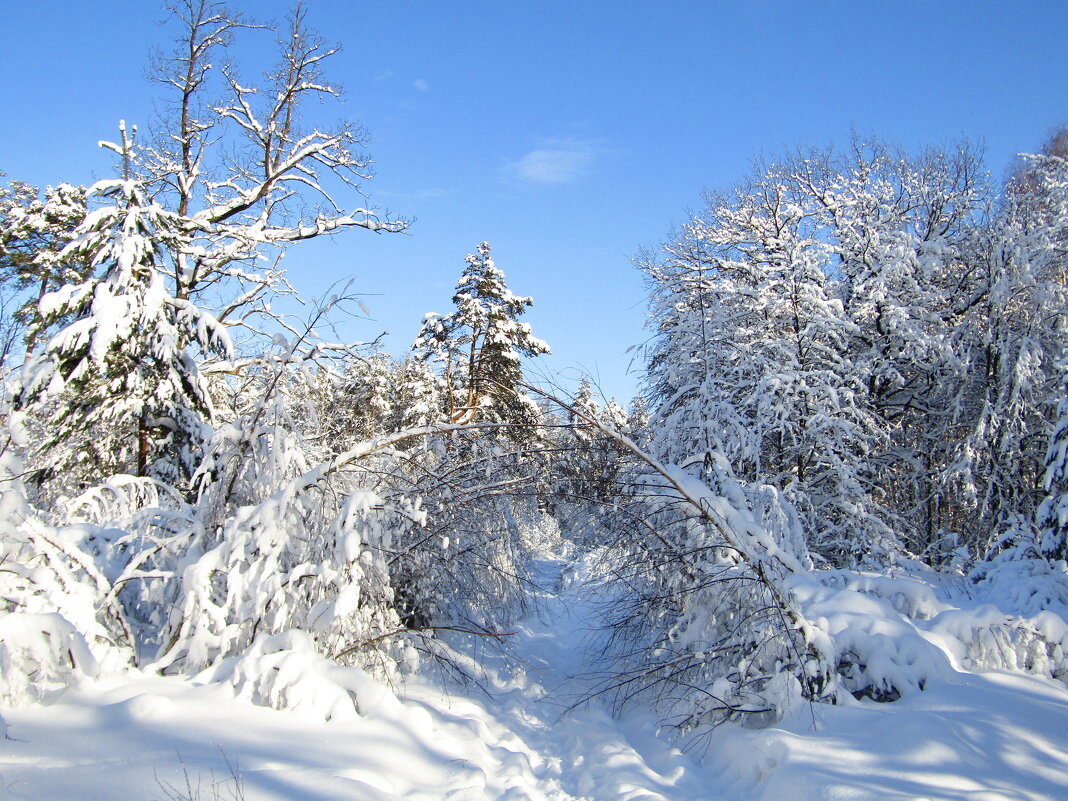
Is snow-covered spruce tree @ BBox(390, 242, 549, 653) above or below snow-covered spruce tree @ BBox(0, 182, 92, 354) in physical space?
below

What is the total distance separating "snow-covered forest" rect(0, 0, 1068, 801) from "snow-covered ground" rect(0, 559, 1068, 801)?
32 mm

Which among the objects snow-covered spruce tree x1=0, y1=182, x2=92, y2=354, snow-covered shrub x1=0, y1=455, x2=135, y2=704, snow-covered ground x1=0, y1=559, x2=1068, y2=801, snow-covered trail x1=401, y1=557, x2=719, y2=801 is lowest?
snow-covered trail x1=401, y1=557, x2=719, y2=801

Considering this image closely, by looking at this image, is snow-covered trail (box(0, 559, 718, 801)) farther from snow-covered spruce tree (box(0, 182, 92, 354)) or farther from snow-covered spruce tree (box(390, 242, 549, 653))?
snow-covered spruce tree (box(0, 182, 92, 354))

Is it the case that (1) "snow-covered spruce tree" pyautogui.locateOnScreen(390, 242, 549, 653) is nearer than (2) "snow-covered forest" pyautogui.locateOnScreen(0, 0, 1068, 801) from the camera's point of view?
No

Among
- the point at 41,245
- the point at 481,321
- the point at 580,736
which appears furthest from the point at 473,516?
the point at 481,321

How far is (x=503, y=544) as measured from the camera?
8492 mm

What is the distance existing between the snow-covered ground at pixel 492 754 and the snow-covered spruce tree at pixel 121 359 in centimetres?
463

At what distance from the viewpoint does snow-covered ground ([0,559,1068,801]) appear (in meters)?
3.54

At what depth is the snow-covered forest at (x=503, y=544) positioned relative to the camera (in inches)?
176

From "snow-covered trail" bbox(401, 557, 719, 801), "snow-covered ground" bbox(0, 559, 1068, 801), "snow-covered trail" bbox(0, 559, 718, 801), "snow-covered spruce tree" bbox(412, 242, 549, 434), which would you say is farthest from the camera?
"snow-covered spruce tree" bbox(412, 242, 549, 434)

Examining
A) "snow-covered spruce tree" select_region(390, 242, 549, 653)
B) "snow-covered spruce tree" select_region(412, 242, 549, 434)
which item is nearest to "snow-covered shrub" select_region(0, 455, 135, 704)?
"snow-covered spruce tree" select_region(390, 242, 549, 653)

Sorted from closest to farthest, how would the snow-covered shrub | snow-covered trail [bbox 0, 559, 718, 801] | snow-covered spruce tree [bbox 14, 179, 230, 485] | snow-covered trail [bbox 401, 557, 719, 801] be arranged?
snow-covered trail [bbox 0, 559, 718, 801] → the snow-covered shrub → snow-covered trail [bbox 401, 557, 719, 801] → snow-covered spruce tree [bbox 14, 179, 230, 485]

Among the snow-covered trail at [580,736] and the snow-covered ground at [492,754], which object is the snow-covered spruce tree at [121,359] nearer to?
the snow-covered ground at [492,754]

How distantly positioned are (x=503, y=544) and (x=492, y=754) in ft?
10.6
